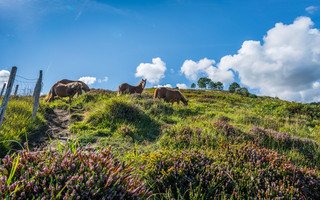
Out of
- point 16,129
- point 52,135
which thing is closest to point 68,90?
point 52,135

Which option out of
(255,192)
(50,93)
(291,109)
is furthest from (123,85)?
(255,192)

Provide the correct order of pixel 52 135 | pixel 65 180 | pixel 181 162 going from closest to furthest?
pixel 65 180, pixel 181 162, pixel 52 135

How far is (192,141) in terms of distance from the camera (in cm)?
512

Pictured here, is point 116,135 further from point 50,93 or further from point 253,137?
point 50,93

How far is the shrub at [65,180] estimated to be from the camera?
1683mm

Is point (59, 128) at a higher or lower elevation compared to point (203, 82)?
lower

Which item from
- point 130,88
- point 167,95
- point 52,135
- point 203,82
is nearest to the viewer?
point 52,135

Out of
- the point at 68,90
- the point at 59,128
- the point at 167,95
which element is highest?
the point at 167,95

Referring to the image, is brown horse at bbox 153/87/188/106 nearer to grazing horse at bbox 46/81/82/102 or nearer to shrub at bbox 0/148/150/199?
grazing horse at bbox 46/81/82/102

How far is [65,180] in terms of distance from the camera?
188 cm

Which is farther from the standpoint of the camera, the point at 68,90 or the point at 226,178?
the point at 68,90

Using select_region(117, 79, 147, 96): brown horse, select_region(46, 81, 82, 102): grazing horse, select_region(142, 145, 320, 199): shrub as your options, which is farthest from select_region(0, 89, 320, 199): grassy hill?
select_region(117, 79, 147, 96): brown horse

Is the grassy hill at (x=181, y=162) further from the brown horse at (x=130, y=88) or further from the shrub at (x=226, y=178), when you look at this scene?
the brown horse at (x=130, y=88)

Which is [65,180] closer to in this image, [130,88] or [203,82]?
[130,88]
